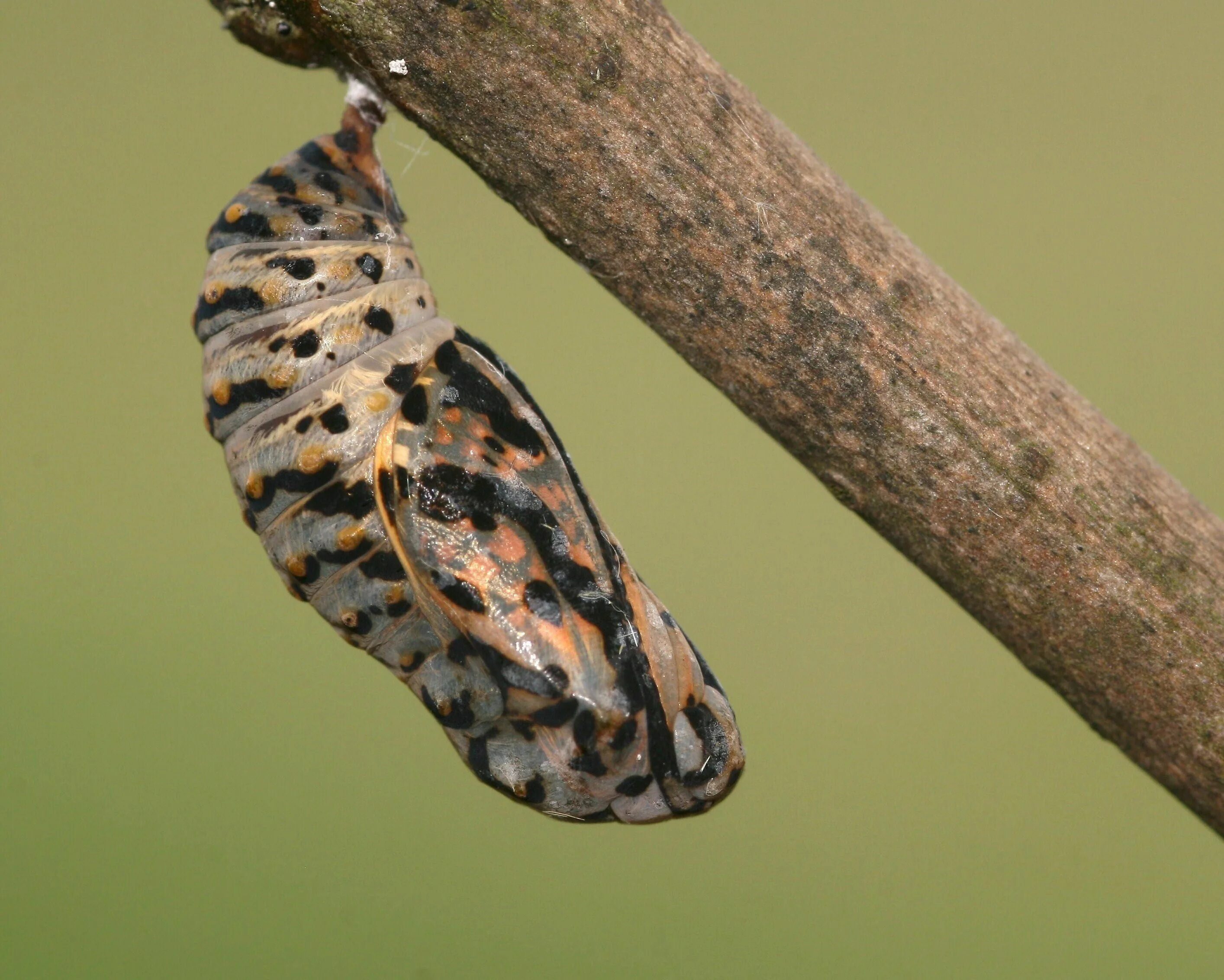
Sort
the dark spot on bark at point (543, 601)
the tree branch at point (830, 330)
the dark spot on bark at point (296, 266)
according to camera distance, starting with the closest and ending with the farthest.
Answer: the tree branch at point (830, 330), the dark spot on bark at point (543, 601), the dark spot on bark at point (296, 266)

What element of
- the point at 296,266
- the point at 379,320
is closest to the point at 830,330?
the point at 379,320

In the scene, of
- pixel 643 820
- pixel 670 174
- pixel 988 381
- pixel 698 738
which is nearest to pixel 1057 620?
pixel 988 381

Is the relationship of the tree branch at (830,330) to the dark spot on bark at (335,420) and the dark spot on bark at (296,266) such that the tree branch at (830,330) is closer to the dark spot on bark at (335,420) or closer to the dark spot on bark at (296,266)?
the dark spot on bark at (296,266)

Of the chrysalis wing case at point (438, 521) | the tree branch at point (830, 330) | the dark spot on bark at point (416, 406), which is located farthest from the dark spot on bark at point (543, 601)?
the tree branch at point (830, 330)

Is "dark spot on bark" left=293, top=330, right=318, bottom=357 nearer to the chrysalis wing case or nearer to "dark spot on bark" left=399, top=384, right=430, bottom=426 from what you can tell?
the chrysalis wing case

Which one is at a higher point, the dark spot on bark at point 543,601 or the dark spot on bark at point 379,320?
the dark spot on bark at point 379,320

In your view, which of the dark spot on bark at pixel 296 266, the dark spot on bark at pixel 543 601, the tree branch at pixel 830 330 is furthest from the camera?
the dark spot on bark at pixel 296 266

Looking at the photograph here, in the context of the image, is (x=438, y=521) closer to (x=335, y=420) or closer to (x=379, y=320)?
(x=335, y=420)
